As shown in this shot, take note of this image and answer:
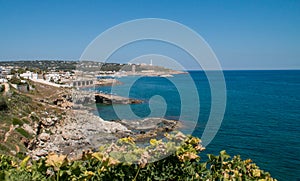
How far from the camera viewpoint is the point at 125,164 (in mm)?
2803

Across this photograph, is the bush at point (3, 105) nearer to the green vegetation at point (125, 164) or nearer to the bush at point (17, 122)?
the bush at point (17, 122)

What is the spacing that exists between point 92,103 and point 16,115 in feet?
93.4

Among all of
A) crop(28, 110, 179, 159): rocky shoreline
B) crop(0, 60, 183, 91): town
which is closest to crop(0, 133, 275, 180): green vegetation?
crop(0, 60, 183, 91): town

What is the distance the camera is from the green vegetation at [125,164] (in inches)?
101

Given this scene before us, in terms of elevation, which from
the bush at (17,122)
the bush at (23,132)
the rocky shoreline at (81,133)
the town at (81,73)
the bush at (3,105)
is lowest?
the rocky shoreline at (81,133)

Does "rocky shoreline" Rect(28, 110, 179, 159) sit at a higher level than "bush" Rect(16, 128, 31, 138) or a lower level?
lower

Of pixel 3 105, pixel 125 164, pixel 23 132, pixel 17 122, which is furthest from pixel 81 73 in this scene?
pixel 125 164

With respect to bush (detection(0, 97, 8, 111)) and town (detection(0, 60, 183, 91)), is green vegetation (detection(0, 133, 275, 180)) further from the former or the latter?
bush (detection(0, 97, 8, 111))

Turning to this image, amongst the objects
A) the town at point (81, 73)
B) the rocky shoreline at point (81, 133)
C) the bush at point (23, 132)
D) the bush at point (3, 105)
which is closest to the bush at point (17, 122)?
the bush at point (23, 132)

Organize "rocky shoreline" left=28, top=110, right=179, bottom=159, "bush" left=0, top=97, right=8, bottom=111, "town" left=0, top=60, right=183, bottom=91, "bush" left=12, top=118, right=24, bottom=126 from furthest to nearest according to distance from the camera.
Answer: "bush" left=0, top=97, right=8, bottom=111
"bush" left=12, top=118, right=24, bottom=126
"rocky shoreline" left=28, top=110, right=179, bottom=159
"town" left=0, top=60, right=183, bottom=91

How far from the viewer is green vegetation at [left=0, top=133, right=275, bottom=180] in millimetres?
2553

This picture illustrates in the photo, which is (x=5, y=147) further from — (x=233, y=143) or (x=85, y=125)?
(x=233, y=143)

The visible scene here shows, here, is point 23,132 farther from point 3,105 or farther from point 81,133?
point 81,133

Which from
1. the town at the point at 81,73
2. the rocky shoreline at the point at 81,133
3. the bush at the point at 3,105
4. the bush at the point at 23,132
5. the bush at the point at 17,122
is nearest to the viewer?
the town at the point at 81,73
